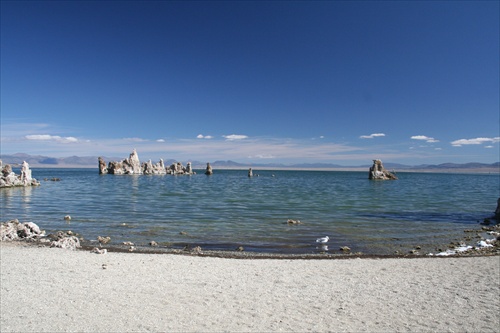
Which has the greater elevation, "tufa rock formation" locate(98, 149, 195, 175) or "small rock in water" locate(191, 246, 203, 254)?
"tufa rock formation" locate(98, 149, 195, 175)

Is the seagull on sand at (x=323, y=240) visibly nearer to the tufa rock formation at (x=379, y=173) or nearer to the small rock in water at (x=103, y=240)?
the small rock in water at (x=103, y=240)

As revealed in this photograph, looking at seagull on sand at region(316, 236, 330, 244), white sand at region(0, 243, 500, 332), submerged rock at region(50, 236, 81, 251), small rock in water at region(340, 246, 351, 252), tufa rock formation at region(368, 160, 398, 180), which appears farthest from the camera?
tufa rock formation at region(368, 160, 398, 180)

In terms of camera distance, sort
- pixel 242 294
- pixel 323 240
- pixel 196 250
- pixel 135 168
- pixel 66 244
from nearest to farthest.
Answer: pixel 242 294 < pixel 66 244 < pixel 196 250 < pixel 323 240 < pixel 135 168

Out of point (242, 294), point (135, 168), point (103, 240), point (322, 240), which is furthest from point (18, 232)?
point (135, 168)

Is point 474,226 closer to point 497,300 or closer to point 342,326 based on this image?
point 497,300

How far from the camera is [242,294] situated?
368 inches

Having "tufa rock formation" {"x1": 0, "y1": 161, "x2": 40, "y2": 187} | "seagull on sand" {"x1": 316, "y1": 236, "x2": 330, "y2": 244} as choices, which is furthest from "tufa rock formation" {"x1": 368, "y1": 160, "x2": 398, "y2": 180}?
"seagull on sand" {"x1": 316, "y1": 236, "x2": 330, "y2": 244}

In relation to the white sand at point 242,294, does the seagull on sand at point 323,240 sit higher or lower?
lower

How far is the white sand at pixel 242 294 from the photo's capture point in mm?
7562

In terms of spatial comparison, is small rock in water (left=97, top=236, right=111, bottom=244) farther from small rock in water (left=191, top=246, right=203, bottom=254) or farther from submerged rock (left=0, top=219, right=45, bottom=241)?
small rock in water (left=191, top=246, right=203, bottom=254)

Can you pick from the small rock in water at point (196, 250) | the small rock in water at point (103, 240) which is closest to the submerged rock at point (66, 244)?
the small rock in water at point (103, 240)

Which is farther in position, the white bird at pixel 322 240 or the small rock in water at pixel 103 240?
the white bird at pixel 322 240

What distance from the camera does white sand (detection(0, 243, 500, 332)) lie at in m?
7.56

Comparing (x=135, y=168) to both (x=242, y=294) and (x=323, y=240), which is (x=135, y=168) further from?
(x=242, y=294)
